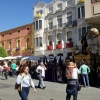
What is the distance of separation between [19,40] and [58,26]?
9.97 meters

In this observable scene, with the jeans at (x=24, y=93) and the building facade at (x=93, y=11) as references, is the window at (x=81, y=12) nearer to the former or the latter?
the building facade at (x=93, y=11)

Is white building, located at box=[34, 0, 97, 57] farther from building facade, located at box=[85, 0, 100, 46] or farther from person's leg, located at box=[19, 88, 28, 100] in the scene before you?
person's leg, located at box=[19, 88, 28, 100]

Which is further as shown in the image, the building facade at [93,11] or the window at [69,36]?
the window at [69,36]

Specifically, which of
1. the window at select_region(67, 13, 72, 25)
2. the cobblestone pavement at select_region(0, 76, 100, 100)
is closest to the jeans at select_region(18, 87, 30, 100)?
the cobblestone pavement at select_region(0, 76, 100, 100)

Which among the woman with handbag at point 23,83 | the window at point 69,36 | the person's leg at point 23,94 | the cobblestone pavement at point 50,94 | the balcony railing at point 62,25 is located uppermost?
the balcony railing at point 62,25

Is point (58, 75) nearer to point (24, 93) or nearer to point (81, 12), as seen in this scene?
point (24, 93)

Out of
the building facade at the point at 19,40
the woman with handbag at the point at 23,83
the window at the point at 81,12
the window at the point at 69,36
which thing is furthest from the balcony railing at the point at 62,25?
the woman with handbag at the point at 23,83

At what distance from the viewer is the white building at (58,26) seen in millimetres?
30062

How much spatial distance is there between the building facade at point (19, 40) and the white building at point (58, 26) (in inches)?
75.5

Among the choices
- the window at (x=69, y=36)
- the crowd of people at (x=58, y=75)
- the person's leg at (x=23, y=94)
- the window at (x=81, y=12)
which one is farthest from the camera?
the window at (x=69, y=36)

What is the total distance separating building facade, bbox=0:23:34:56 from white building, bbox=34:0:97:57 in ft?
6.29

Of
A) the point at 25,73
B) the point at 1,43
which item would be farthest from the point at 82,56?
the point at 1,43

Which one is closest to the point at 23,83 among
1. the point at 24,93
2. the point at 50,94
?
the point at 24,93

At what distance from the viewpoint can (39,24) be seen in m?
36.0
